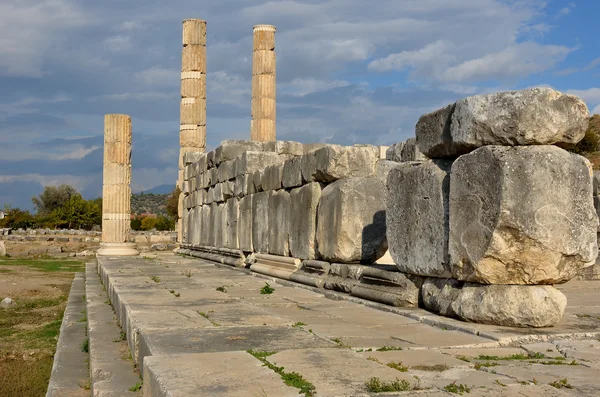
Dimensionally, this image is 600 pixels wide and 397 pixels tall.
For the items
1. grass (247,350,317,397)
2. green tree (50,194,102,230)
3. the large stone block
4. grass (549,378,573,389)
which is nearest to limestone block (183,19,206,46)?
the large stone block

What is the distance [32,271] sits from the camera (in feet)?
58.0

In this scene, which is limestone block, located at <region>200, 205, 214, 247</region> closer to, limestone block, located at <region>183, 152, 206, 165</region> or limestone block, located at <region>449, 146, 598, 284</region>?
limestone block, located at <region>183, 152, 206, 165</region>

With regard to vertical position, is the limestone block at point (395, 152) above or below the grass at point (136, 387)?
above

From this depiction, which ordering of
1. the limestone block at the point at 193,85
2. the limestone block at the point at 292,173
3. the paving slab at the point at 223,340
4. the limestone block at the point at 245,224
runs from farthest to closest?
the limestone block at the point at 193,85 < the limestone block at the point at 245,224 < the limestone block at the point at 292,173 < the paving slab at the point at 223,340

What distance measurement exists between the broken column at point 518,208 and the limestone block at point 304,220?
144 inches

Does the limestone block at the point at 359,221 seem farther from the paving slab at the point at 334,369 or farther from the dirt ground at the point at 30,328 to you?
the paving slab at the point at 334,369

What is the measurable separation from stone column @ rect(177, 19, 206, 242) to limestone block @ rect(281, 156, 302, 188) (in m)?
14.3

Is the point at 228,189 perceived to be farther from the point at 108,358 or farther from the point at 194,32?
the point at 194,32

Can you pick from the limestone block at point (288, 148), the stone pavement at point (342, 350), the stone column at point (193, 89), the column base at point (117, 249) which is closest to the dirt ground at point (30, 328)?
the stone pavement at point (342, 350)

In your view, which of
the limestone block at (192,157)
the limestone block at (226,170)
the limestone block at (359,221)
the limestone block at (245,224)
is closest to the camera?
the limestone block at (359,221)

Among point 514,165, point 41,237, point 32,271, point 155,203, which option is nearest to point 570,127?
point 514,165

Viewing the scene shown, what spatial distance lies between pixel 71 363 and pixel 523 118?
419 cm

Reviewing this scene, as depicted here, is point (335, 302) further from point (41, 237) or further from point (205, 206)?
point (41, 237)

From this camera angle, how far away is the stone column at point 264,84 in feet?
84.7
